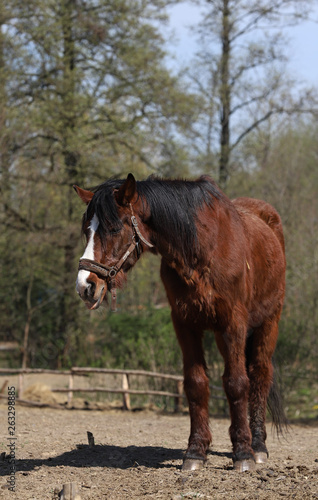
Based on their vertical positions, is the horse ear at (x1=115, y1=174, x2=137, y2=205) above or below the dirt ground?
above

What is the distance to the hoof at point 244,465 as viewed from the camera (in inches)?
194

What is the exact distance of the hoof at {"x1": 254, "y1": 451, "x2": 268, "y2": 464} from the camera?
5670 millimetres

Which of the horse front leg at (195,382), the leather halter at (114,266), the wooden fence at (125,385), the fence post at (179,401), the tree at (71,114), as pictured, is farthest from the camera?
the tree at (71,114)

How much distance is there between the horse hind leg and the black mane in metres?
1.75

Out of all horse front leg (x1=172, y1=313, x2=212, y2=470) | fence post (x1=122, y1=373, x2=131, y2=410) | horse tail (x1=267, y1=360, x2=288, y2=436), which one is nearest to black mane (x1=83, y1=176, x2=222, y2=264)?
horse front leg (x1=172, y1=313, x2=212, y2=470)

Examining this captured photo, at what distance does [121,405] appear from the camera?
1144 centimetres

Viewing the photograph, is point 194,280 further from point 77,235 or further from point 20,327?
point 20,327

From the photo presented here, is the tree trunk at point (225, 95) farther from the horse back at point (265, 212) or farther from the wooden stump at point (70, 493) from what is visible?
the wooden stump at point (70, 493)

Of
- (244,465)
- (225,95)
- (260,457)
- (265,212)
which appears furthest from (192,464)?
(225,95)

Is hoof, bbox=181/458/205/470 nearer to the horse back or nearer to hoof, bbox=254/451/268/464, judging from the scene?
hoof, bbox=254/451/268/464

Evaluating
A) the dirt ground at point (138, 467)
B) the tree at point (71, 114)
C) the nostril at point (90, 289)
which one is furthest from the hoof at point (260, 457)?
the tree at point (71, 114)

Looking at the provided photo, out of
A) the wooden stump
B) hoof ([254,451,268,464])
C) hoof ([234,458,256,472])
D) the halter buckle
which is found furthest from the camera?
hoof ([254,451,268,464])

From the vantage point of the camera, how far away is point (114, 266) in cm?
453

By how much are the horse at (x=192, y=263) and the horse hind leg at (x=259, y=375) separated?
878 mm
